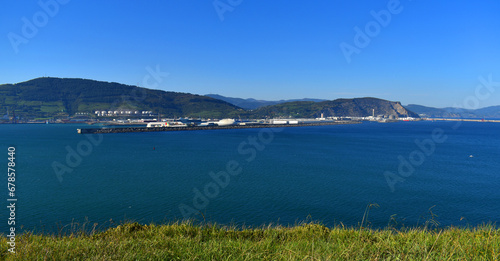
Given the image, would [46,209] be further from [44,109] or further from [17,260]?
[44,109]

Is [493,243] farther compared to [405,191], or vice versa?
[405,191]

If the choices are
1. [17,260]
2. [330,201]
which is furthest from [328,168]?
[17,260]

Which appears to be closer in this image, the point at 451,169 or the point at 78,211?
the point at 78,211

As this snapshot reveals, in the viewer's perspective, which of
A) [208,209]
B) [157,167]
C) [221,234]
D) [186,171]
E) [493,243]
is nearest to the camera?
[493,243]

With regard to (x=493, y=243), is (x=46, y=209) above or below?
below

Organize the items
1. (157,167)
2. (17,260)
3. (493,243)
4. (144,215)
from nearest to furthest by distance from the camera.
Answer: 1. (17,260)
2. (493,243)
3. (144,215)
4. (157,167)

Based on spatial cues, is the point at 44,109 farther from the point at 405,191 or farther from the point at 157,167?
the point at 405,191

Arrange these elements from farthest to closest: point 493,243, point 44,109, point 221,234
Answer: point 44,109
point 221,234
point 493,243

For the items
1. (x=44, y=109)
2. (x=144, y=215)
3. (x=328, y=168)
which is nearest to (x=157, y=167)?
(x=144, y=215)

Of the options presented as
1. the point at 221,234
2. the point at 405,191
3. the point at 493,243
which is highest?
the point at 493,243
